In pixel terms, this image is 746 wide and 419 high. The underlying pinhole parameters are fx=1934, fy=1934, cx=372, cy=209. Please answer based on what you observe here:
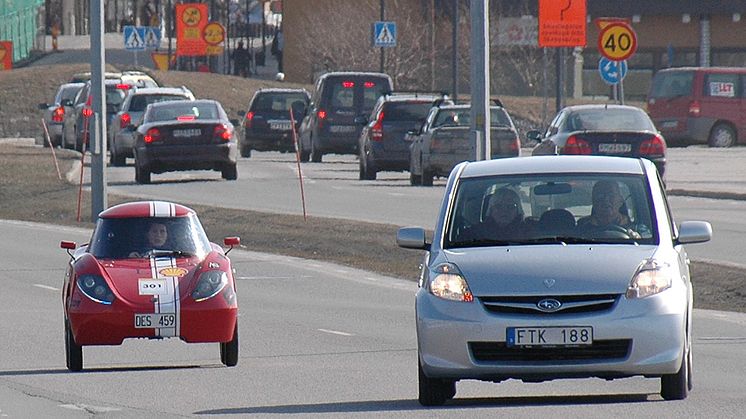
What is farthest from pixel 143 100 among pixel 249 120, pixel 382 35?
pixel 382 35

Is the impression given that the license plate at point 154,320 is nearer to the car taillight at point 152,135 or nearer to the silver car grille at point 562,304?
the silver car grille at point 562,304

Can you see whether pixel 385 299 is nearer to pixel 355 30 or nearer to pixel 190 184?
pixel 190 184

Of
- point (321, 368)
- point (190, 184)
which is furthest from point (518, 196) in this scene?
point (190, 184)

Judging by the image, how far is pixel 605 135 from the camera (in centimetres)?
3031

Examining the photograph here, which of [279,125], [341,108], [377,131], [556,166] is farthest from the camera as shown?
[279,125]

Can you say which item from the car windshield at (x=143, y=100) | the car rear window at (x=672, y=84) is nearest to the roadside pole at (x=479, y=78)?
the car windshield at (x=143, y=100)

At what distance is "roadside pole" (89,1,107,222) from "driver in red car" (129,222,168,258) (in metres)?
13.5

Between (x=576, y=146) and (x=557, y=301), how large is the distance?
20.3 m

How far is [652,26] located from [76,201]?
46880 mm

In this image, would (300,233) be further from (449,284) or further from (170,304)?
(449,284)

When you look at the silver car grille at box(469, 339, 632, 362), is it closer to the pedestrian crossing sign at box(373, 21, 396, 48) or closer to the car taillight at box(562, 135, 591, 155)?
the car taillight at box(562, 135, 591, 155)

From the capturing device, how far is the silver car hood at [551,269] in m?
10.2

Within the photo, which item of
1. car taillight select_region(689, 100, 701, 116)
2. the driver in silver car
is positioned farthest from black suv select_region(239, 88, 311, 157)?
the driver in silver car

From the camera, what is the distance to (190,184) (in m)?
35.2
